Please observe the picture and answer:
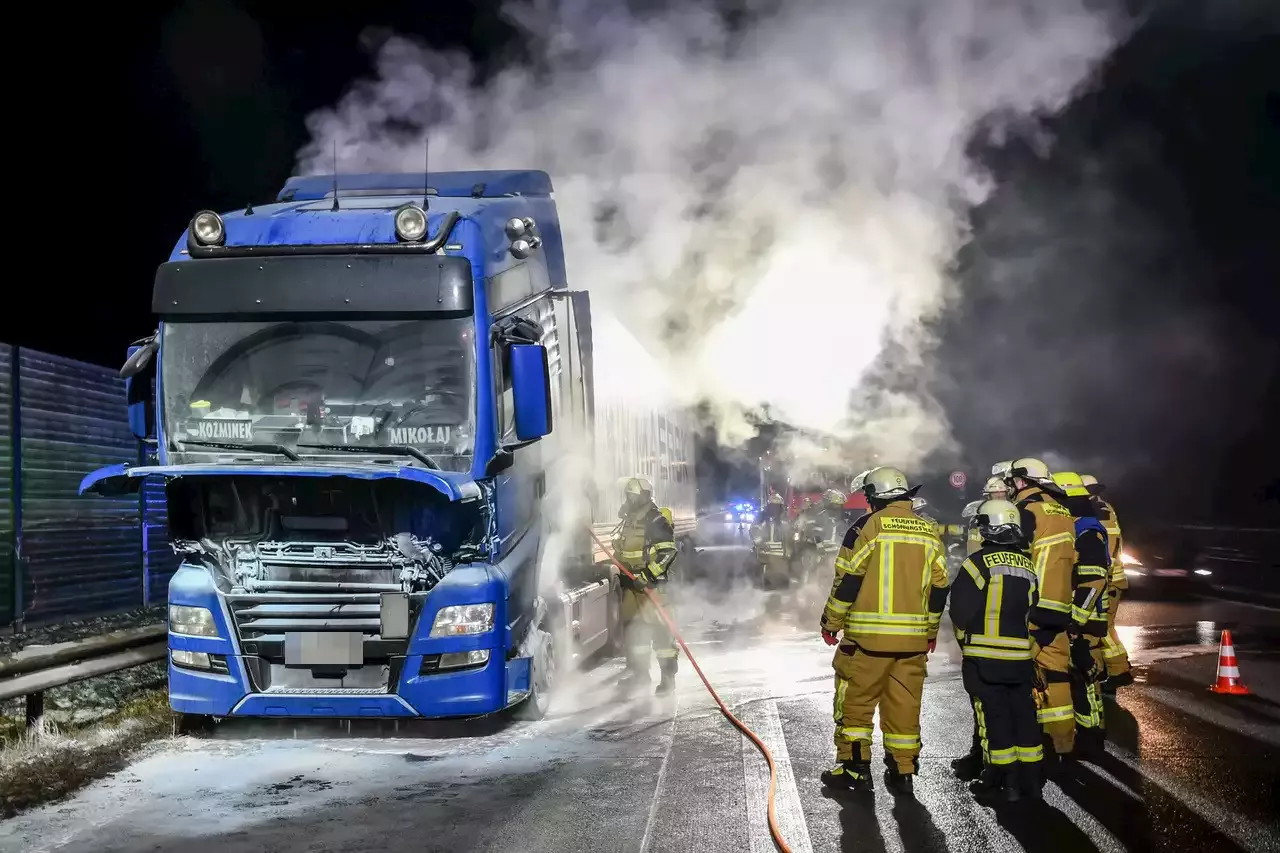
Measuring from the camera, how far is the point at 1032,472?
8000mm

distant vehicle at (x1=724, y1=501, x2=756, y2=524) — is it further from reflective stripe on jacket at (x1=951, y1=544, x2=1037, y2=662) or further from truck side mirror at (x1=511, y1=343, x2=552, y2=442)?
reflective stripe on jacket at (x1=951, y1=544, x2=1037, y2=662)

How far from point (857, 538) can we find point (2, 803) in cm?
475

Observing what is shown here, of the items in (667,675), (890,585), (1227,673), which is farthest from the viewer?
(667,675)

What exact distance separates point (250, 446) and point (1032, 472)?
5.13m

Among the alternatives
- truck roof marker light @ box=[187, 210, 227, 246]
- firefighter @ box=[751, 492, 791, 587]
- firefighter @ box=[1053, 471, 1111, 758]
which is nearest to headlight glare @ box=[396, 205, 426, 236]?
truck roof marker light @ box=[187, 210, 227, 246]

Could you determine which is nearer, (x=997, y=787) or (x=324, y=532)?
(x=997, y=787)

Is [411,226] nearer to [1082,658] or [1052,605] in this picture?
[1052,605]

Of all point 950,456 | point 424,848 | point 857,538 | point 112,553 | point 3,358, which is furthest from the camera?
point 950,456

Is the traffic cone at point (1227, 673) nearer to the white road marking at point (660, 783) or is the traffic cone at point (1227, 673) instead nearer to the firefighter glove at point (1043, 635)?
the firefighter glove at point (1043, 635)

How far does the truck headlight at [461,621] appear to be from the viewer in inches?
265

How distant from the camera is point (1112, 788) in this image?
6262mm

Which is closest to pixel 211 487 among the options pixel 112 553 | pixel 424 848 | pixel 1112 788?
pixel 424 848

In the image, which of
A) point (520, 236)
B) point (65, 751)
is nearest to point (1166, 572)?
point (520, 236)

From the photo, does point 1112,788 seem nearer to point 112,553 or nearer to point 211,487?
point 211,487
